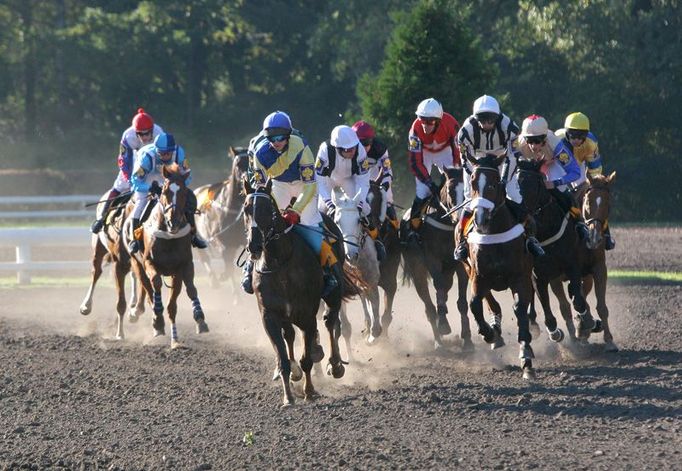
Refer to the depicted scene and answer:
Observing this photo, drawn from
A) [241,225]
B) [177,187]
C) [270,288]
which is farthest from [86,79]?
[270,288]

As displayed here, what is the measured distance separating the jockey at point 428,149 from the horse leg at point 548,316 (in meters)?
1.63

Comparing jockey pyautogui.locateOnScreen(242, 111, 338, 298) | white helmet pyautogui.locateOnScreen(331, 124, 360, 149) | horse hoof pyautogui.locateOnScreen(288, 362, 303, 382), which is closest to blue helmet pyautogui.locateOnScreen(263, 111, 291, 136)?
jockey pyautogui.locateOnScreen(242, 111, 338, 298)

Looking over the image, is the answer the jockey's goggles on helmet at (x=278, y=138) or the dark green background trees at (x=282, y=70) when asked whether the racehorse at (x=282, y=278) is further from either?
the dark green background trees at (x=282, y=70)

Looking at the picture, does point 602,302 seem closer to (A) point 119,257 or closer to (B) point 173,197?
(B) point 173,197

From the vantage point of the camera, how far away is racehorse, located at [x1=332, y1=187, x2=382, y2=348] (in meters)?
11.4

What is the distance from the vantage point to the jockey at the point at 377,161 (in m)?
12.9

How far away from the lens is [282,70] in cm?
4384


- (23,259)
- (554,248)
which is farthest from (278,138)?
(23,259)

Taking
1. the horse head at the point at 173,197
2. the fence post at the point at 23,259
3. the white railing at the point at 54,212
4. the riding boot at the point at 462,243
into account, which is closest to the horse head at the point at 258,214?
the riding boot at the point at 462,243

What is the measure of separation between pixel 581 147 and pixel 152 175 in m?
4.47

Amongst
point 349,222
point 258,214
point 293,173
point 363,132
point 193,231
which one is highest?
point 363,132

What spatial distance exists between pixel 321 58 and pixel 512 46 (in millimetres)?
8859

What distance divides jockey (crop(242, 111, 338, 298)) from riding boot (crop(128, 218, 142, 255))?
11.6 ft

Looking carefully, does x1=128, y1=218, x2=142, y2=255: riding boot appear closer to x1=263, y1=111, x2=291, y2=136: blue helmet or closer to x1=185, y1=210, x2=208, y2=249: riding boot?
x1=185, y1=210, x2=208, y2=249: riding boot
